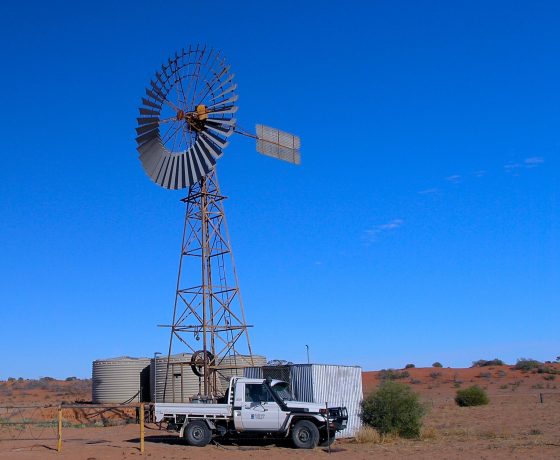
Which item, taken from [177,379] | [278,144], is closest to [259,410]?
[177,379]

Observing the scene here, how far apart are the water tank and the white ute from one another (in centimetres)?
1763

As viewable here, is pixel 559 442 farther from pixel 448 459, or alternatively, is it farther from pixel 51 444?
pixel 51 444

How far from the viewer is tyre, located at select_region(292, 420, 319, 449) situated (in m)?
23.1

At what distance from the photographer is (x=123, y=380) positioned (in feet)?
137

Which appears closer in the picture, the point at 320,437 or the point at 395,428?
the point at 320,437

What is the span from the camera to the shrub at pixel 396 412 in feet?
89.0

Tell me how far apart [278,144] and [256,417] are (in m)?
16.8

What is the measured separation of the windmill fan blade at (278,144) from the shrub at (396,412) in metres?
13.9

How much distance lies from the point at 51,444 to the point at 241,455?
709cm

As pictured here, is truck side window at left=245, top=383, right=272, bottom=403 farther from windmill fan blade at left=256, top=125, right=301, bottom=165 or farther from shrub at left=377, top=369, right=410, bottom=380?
shrub at left=377, top=369, right=410, bottom=380

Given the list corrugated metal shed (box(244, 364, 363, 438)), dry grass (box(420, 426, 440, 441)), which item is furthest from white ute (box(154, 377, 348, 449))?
dry grass (box(420, 426, 440, 441))

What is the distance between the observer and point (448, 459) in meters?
20.1

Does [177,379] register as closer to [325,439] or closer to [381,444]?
[325,439]

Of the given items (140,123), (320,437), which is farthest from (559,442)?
(140,123)
